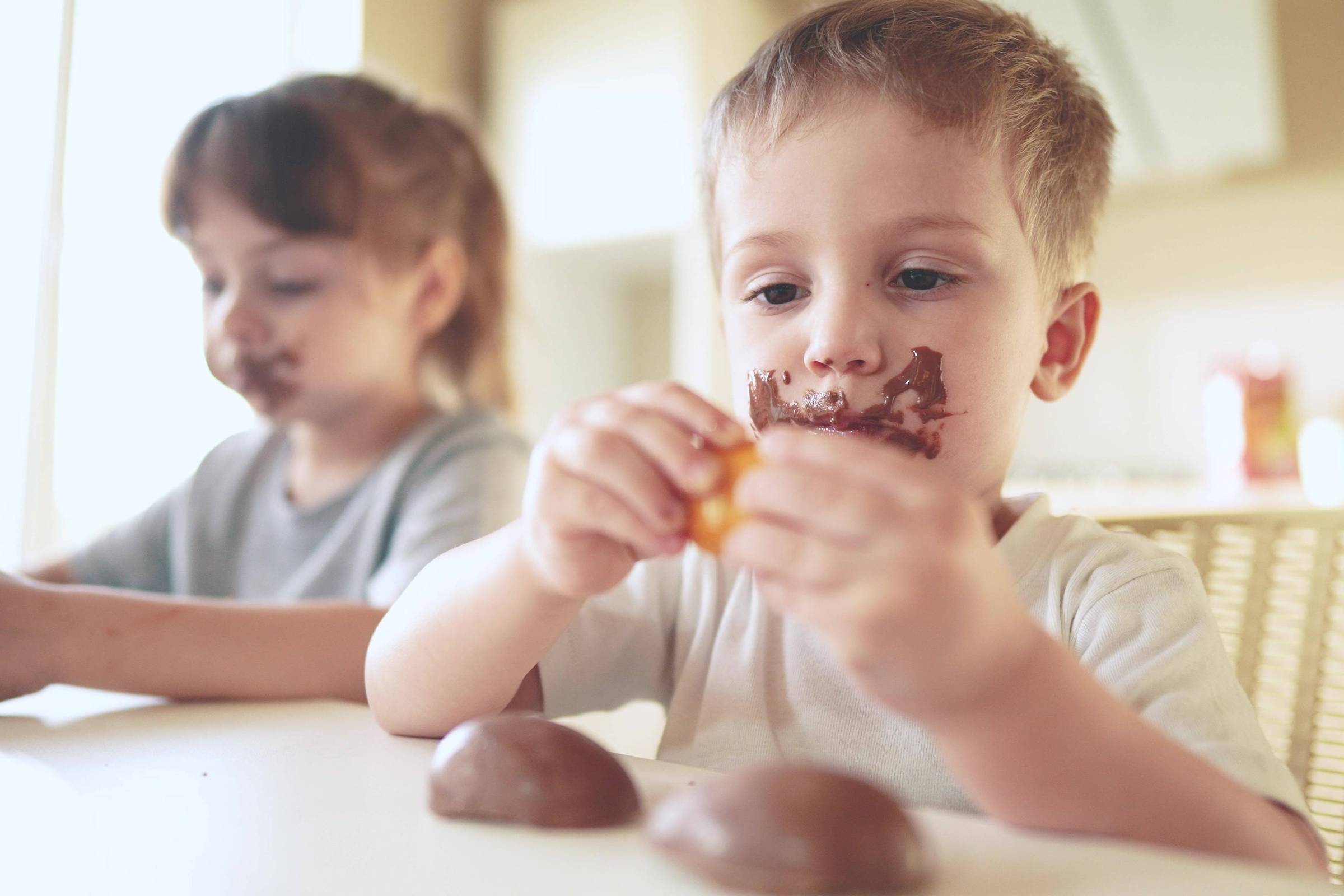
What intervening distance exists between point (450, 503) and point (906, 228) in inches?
26.4

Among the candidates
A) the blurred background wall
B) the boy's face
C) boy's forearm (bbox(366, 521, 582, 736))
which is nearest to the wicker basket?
the boy's face

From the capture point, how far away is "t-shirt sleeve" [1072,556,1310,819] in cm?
50

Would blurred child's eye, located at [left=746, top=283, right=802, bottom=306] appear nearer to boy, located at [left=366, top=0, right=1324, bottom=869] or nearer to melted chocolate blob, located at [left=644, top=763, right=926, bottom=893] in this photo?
boy, located at [left=366, top=0, right=1324, bottom=869]

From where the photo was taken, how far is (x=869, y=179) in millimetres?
648

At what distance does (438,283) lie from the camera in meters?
1.44

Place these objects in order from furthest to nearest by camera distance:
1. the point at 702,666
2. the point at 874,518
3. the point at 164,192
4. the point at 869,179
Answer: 1. the point at 164,192
2. the point at 702,666
3. the point at 869,179
4. the point at 874,518

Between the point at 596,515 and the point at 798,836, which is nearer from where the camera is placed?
the point at 798,836

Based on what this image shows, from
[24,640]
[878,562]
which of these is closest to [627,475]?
[878,562]

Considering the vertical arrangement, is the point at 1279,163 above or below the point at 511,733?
above

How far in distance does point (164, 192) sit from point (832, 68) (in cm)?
98

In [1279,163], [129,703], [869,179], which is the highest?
[1279,163]

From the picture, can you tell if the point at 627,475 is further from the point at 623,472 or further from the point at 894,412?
the point at 894,412

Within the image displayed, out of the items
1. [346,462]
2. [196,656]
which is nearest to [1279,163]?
[346,462]

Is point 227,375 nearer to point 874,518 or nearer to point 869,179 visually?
point 869,179
